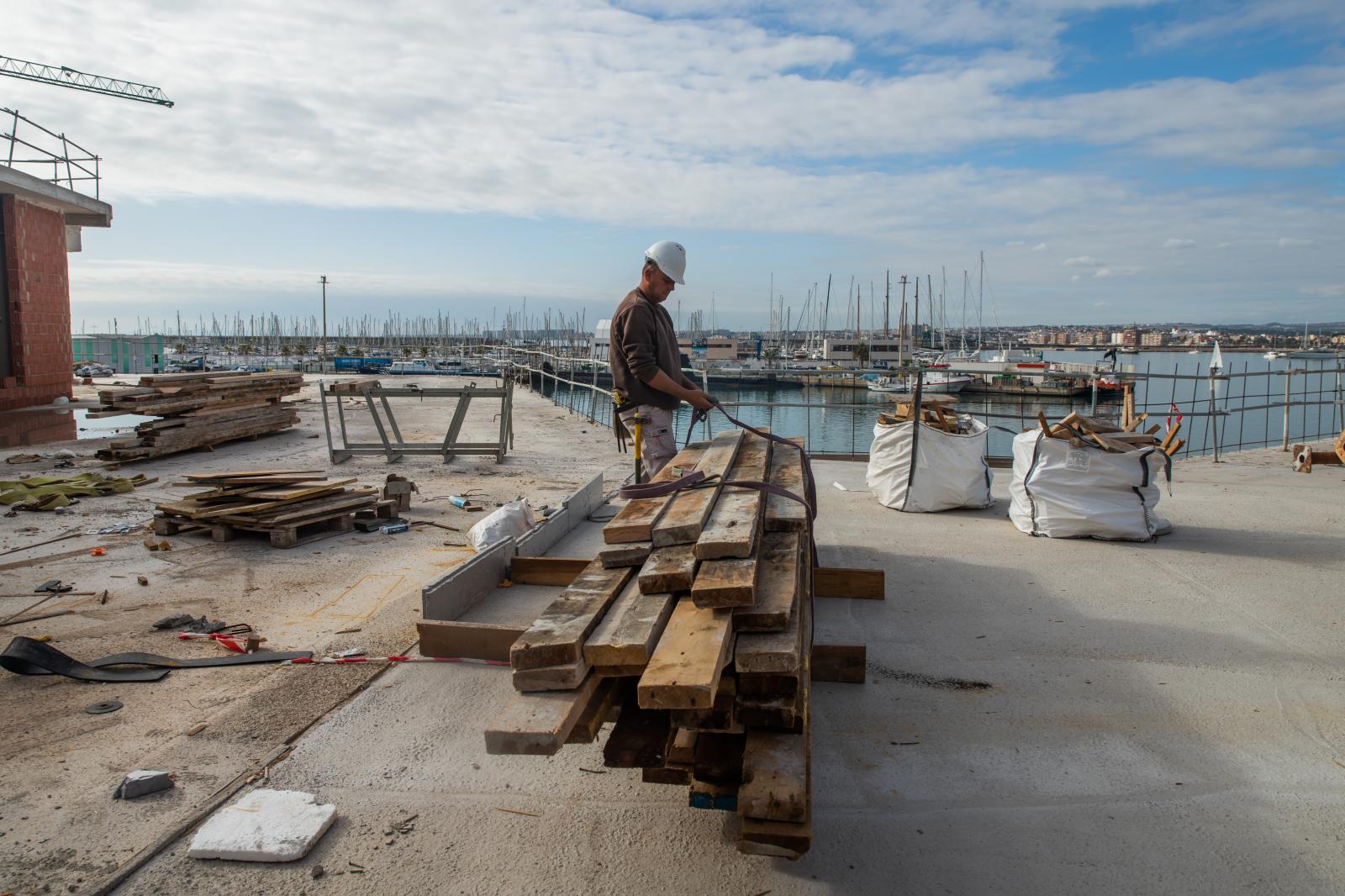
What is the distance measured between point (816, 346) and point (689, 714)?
96737 millimetres

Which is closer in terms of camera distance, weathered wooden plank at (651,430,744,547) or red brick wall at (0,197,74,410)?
weathered wooden plank at (651,430,744,547)

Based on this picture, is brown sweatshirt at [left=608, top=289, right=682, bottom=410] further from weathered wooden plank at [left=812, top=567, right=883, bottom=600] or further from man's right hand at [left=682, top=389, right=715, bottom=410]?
weathered wooden plank at [left=812, top=567, right=883, bottom=600]

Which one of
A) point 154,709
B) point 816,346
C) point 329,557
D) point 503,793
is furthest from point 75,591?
point 816,346

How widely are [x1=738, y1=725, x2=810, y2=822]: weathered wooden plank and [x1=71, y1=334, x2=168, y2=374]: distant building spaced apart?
42.1 metres

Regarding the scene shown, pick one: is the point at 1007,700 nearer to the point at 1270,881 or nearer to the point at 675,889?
the point at 1270,881

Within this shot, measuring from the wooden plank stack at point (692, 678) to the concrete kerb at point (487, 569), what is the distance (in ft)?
6.35

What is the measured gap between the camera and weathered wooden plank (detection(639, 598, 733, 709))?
2.22m

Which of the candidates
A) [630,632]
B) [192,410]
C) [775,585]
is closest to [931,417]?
[775,585]

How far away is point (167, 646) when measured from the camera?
4703mm

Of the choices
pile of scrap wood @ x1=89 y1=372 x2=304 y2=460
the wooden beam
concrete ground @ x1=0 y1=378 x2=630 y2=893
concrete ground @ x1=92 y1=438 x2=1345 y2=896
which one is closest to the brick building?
pile of scrap wood @ x1=89 y1=372 x2=304 y2=460

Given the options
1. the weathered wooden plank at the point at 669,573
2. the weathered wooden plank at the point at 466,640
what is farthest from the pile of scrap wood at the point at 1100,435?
the weathered wooden plank at the point at 669,573

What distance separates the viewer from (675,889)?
8.68ft

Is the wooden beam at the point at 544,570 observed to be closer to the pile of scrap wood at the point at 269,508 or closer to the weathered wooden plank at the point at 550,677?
the pile of scrap wood at the point at 269,508

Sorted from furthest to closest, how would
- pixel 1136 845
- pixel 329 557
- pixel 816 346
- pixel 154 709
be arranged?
pixel 816 346 → pixel 329 557 → pixel 154 709 → pixel 1136 845
